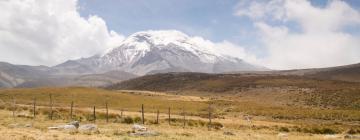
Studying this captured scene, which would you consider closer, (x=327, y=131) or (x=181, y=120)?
(x=327, y=131)

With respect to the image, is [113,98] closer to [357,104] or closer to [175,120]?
[175,120]

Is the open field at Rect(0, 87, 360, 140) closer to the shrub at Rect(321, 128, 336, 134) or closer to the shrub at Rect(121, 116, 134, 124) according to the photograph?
the shrub at Rect(321, 128, 336, 134)

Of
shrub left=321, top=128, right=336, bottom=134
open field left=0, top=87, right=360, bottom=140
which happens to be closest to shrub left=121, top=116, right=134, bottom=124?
open field left=0, top=87, right=360, bottom=140

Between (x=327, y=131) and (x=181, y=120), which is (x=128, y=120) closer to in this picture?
(x=181, y=120)

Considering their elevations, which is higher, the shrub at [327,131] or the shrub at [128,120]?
the shrub at [128,120]

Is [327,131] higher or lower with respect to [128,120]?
lower

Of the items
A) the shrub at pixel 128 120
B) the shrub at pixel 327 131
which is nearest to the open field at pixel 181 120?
the shrub at pixel 327 131

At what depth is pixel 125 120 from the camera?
53375 millimetres

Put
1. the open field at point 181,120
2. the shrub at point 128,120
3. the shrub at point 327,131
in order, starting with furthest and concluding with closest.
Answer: the shrub at point 128,120, the shrub at point 327,131, the open field at point 181,120

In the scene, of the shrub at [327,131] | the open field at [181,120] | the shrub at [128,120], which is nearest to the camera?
the open field at [181,120]

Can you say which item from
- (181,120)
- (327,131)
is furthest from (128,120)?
(327,131)

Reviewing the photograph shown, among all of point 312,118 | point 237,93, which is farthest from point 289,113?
point 237,93

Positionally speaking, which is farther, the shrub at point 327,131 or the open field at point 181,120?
the shrub at point 327,131

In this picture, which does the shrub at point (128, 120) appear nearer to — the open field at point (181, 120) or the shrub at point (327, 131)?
the open field at point (181, 120)
